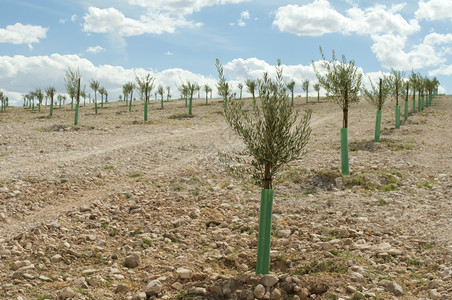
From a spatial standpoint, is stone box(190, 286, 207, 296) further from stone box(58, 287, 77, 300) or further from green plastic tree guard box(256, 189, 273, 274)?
stone box(58, 287, 77, 300)

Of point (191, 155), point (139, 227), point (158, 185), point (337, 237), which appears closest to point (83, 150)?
point (191, 155)

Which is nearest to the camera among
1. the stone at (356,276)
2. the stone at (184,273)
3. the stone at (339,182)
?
the stone at (356,276)

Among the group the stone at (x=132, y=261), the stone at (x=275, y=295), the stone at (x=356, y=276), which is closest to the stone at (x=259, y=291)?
the stone at (x=275, y=295)

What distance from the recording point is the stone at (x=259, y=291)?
6.81 metres

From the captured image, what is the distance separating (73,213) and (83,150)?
10970 mm

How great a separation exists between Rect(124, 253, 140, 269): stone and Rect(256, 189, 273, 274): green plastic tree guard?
266 centimetres

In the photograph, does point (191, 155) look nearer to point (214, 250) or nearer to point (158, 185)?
point (158, 185)

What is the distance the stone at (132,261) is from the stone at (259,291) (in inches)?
117

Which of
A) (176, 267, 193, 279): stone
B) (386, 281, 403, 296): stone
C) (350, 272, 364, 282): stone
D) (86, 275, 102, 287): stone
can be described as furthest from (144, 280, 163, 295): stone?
(386, 281, 403, 296): stone

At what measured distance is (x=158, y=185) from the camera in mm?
14820

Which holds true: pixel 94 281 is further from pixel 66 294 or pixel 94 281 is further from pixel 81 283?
pixel 66 294

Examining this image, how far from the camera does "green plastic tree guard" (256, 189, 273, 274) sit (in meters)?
7.70

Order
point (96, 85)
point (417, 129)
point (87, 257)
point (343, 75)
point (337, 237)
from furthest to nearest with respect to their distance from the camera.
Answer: point (96, 85), point (417, 129), point (343, 75), point (337, 237), point (87, 257)

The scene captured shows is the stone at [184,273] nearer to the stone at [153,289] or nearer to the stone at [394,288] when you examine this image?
the stone at [153,289]
